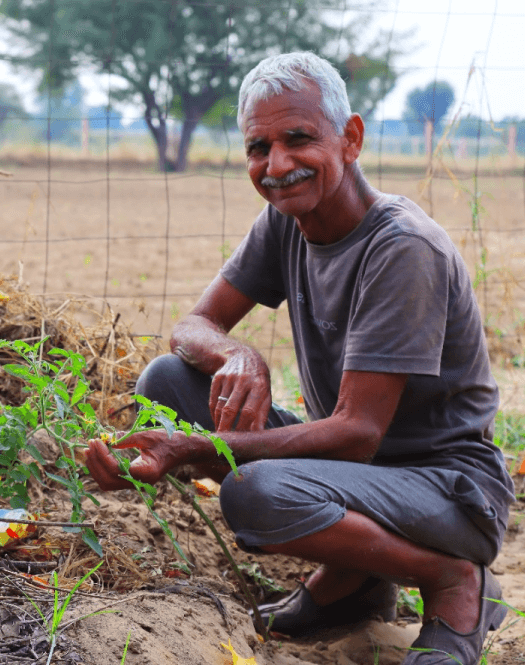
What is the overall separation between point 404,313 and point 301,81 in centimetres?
65

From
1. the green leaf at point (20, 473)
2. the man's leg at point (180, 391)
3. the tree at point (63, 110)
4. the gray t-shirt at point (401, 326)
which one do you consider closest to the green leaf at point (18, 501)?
the green leaf at point (20, 473)

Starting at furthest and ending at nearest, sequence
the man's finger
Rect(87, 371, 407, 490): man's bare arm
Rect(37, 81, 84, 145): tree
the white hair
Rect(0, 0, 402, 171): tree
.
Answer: Rect(37, 81, 84, 145): tree → Rect(0, 0, 402, 171): tree → the white hair → Rect(87, 371, 407, 490): man's bare arm → the man's finger

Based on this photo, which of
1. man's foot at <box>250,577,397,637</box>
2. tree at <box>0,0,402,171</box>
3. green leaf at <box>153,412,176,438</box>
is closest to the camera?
green leaf at <box>153,412,176,438</box>

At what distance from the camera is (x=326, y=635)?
2541 millimetres

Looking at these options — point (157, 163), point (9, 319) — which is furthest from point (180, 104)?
point (9, 319)

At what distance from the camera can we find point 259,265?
8.63ft

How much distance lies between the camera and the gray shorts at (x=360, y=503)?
204cm

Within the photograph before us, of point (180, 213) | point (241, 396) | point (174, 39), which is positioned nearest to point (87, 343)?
point (241, 396)

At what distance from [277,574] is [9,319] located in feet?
4.45

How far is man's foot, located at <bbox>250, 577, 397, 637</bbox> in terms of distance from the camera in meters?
2.50

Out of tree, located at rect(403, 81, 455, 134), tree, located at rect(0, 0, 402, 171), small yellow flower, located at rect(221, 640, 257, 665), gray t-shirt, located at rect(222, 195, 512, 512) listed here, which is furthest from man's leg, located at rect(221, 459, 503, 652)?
tree, located at rect(0, 0, 402, 171)

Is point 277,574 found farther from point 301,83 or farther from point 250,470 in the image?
point 301,83

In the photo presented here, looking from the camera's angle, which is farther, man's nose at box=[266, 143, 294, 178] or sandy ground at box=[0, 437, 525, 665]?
man's nose at box=[266, 143, 294, 178]

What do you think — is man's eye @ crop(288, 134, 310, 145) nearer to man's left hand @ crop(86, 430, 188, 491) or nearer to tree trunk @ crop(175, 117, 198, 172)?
man's left hand @ crop(86, 430, 188, 491)
